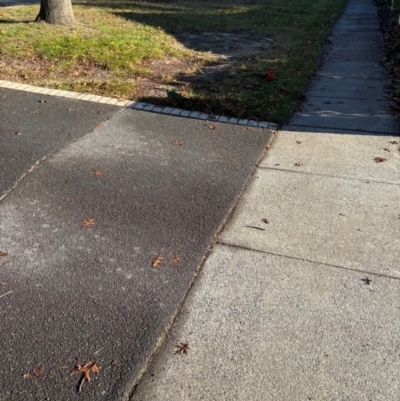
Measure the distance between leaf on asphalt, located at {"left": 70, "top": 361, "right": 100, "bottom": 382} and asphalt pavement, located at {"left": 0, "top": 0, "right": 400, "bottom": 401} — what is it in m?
0.03

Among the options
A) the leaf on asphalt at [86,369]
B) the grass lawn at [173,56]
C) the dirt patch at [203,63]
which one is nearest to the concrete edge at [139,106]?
the grass lawn at [173,56]

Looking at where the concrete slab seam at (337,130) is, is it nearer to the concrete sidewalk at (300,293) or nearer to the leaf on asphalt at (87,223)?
the concrete sidewalk at (300,293)

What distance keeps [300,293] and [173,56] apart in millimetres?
7871

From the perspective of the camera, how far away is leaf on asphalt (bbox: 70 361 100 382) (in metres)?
2.74

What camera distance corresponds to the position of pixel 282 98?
7.76 metres

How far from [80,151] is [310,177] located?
2.56m

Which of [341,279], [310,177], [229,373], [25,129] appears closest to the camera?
[229,373]

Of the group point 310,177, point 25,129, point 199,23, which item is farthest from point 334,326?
point 199,23

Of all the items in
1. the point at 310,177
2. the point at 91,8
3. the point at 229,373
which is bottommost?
the point at 91,8

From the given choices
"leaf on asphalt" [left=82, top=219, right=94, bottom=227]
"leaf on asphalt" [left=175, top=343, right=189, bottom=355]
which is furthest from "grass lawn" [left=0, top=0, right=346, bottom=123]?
"leaf on asphalt" [left=175, top=343, right=189, bottom=355]

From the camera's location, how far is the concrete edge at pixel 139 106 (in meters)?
6.74

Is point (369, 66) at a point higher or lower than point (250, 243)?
lower

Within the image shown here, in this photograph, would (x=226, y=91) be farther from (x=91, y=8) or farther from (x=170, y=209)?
(x=91, y=8)

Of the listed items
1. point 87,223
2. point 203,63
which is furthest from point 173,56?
point 87,223
